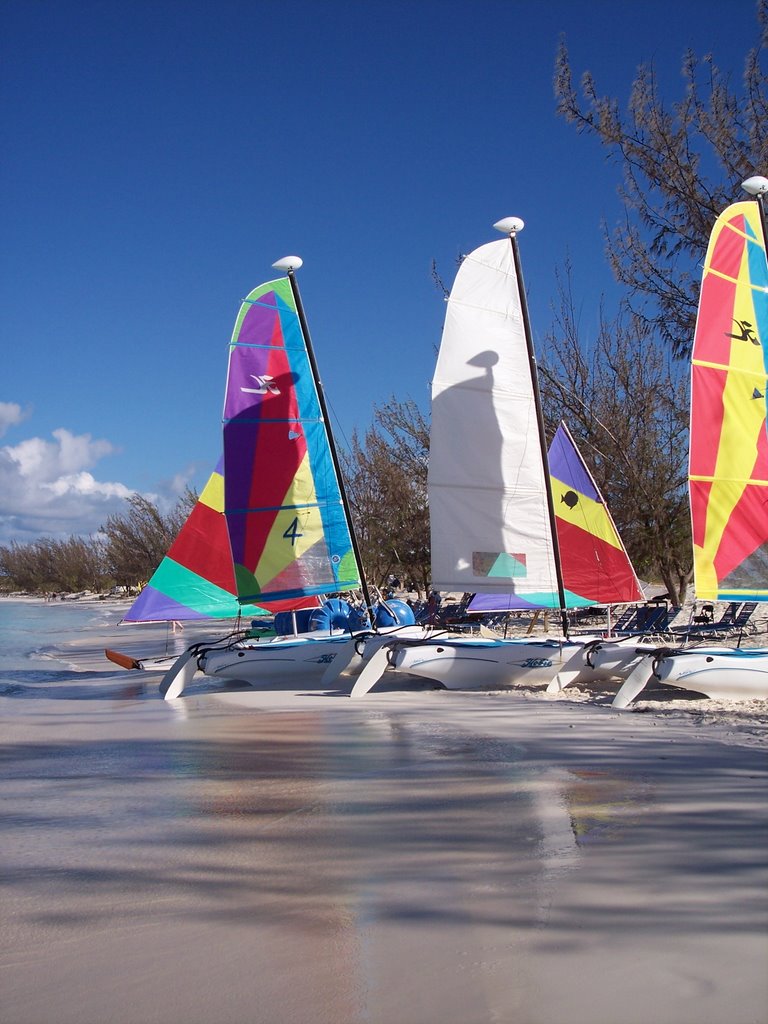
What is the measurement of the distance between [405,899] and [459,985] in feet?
2.86

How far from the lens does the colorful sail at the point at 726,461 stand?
10023 millimetres

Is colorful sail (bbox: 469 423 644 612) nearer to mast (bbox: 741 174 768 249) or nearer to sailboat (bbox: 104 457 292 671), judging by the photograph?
mast (bbox: 741 174 768 249)

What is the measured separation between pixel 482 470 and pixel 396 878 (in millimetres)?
7886

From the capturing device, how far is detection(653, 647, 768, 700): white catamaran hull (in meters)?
9.45

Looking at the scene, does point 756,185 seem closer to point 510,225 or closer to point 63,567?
point 510,225

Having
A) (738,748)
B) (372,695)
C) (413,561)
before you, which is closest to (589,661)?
(372,695)

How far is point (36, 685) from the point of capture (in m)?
15.2

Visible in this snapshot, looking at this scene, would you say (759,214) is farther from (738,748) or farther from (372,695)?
(372,695)

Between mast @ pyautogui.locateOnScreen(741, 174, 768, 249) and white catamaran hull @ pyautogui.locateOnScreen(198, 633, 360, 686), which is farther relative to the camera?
white catamaran hull @ pyautogui.locateOnScreen(198, 633, 360, 686)

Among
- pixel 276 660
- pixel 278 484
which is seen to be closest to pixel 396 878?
pixel 276 660

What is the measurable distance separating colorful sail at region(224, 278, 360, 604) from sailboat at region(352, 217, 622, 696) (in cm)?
287

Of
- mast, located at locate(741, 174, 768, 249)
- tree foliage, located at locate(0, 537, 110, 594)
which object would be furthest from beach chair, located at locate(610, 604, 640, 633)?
tree foliage, located at locate(0, 537, 110, 594)

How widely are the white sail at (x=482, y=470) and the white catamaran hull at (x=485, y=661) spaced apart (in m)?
0.73

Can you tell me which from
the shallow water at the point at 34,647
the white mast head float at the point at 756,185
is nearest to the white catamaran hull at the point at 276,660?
the shallow water at the point at 34,647
